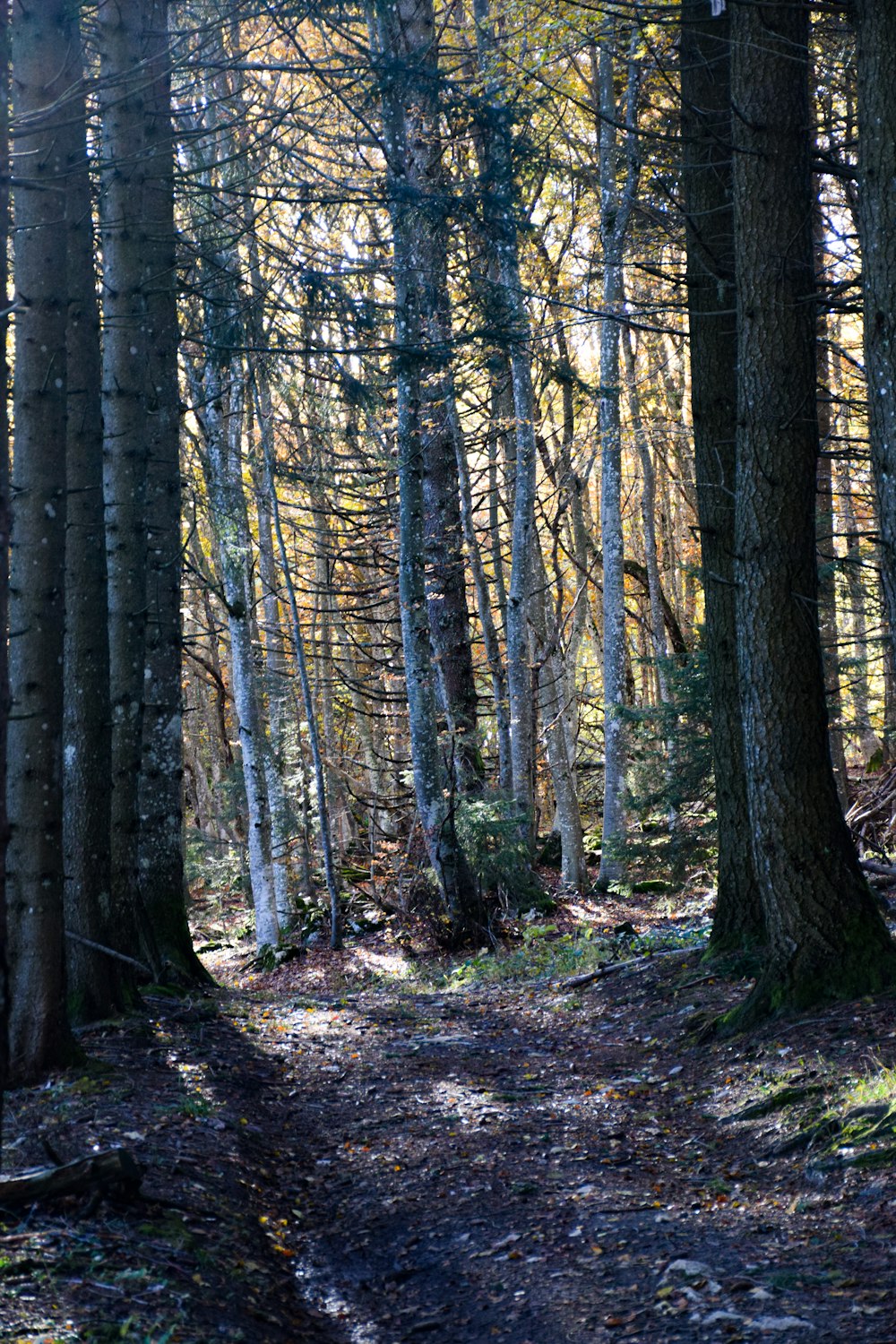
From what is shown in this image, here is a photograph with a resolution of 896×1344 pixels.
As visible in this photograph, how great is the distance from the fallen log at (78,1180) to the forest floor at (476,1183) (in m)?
0.07

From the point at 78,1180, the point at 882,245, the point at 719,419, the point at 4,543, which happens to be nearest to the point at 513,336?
the point at 719,419

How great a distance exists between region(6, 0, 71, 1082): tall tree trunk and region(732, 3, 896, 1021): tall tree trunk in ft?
13.5

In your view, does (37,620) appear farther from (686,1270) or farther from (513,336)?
(513,336)

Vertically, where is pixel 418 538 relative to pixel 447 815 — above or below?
above

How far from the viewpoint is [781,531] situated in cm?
670

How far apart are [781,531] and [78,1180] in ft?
17.1

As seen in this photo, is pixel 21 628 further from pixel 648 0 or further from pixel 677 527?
pixel 677 527

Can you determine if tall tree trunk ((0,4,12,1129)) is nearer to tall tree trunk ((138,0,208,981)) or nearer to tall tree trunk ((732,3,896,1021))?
tall tree trunk ((732,3,896,1021))

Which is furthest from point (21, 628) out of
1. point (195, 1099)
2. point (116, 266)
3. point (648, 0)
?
point (648, 0)

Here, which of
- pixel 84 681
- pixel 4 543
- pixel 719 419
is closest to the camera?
pixel 4 543

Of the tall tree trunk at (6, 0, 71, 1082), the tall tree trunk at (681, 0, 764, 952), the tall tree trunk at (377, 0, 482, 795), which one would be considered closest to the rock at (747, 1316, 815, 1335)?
the tall tree trunk at (6, 0, 71, 1082)

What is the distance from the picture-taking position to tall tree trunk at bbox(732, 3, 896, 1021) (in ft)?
21.5

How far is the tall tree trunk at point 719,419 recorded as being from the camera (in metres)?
8.08

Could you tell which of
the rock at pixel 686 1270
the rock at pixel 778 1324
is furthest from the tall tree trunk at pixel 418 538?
the rock at pixel 778 1324
